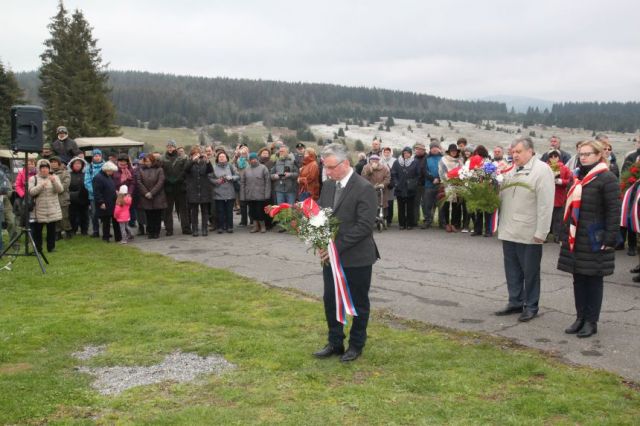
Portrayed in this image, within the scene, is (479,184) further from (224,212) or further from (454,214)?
(224,212)

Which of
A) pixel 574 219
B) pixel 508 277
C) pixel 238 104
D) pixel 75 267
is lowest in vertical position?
pixel 75 267

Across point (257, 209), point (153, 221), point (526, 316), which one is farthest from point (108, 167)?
point (526, 316)

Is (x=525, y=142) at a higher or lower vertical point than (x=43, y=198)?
higher

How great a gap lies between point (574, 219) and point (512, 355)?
175 centimetres

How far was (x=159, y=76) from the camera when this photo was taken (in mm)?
100312

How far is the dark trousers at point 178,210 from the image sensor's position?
1548 centimetres

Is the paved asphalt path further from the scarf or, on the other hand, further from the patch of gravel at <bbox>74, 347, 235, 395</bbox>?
the patch of gravel at <bbox>74, 347, 235, 395</bbox>

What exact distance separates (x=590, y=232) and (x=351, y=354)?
9.70ft

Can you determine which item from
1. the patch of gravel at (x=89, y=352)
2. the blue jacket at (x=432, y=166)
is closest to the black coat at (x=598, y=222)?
the patch of gravel at (x=89, y=352)

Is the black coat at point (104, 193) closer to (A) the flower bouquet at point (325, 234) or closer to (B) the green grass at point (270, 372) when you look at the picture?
(B) the green grass at point (270, 372)

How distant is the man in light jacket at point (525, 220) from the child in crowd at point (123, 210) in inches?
371

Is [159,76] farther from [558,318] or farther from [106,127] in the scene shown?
[558,318]

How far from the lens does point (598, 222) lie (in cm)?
672

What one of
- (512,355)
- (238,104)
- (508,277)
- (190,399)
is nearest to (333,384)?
(190,399)
